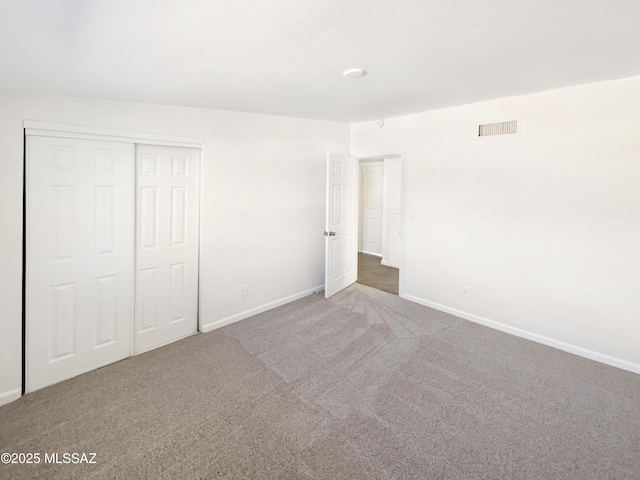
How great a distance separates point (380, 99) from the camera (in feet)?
10.3

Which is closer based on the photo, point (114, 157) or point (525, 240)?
point (114, 157)

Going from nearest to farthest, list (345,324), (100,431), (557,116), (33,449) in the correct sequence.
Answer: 1. (33,449)
2. (100,431)
3. (557,116)
4. (345,324)

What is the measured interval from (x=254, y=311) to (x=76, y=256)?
1.89 metres

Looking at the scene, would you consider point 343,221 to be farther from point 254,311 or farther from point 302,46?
point 302,46

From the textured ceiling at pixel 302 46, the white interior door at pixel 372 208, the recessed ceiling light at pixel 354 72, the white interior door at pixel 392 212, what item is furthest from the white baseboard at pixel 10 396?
the white interior door at pixel 372 208

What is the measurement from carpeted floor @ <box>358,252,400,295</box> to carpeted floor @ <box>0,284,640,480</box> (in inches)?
68.4

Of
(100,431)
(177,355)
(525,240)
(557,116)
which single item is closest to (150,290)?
(177,355)

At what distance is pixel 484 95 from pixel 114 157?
3.48 m

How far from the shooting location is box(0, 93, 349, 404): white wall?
2.26 m

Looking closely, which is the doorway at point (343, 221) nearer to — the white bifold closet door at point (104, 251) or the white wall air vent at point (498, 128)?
the white wall air vent at point (498, 128)

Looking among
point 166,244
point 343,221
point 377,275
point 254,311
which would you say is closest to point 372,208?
point 377,275

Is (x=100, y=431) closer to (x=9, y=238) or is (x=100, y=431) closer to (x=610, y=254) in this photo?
(x=9, y=238)

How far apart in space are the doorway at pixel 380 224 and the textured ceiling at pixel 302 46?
246 centimetres

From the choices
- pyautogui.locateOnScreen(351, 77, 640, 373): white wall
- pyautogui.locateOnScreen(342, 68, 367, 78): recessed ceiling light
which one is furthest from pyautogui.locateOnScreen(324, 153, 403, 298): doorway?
pyautogui.locateOnScreen(342, 68, 367, 78): recessed ceiling light
